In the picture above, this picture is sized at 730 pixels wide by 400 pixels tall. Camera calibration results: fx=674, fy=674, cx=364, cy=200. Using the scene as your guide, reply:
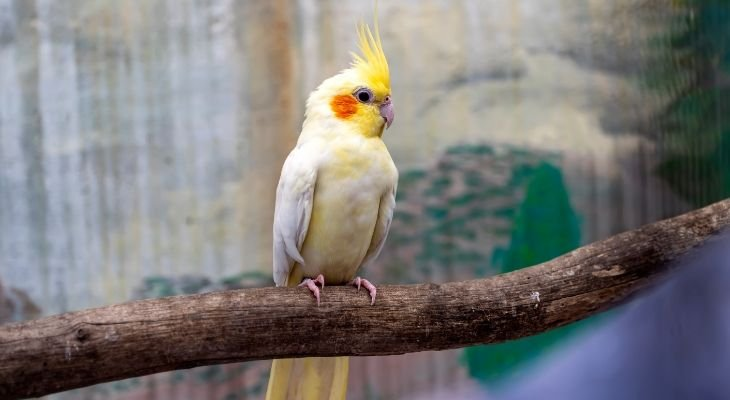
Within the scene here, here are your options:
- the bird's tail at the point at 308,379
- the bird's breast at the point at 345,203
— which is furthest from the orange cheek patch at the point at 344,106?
the bird's tail at the point at 308,379

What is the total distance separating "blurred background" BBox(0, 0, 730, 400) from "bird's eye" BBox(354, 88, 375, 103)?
4.11 ft

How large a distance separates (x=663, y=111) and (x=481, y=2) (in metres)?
1.18

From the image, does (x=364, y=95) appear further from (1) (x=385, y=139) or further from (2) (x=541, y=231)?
(2) (x=541, y=231)

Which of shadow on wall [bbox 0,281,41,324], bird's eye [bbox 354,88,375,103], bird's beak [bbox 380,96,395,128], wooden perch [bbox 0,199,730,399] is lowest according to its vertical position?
shadow on wall [bbox 0,281,41,324]

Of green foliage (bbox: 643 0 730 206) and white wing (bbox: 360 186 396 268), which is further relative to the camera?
green foliage (bbox: 643 0 730 206)

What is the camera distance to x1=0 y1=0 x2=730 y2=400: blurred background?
339 cm

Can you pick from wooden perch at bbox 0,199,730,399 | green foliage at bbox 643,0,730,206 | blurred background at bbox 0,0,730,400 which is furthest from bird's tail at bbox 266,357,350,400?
green foliage at bbox 643,0,730,206

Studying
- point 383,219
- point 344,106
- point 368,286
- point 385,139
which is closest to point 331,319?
point 368,286

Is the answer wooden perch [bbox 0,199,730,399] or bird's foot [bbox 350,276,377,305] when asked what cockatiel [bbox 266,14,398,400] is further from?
wooden perch [bbox 0,199,730,399]

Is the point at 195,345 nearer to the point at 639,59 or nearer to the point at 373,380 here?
the point at 373,380

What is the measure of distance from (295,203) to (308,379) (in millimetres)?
580

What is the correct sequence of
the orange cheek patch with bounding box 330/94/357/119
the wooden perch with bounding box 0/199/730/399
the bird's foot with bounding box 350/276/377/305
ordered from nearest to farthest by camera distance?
the wooden perch with bounding box 0/199/730/399 < the bird's foot with bounding box 350/276/377/305 < the orange cheek patch with bounding box 330/94/357/119

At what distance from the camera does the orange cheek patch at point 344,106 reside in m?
2.32

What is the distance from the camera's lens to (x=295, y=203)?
2229 mm
